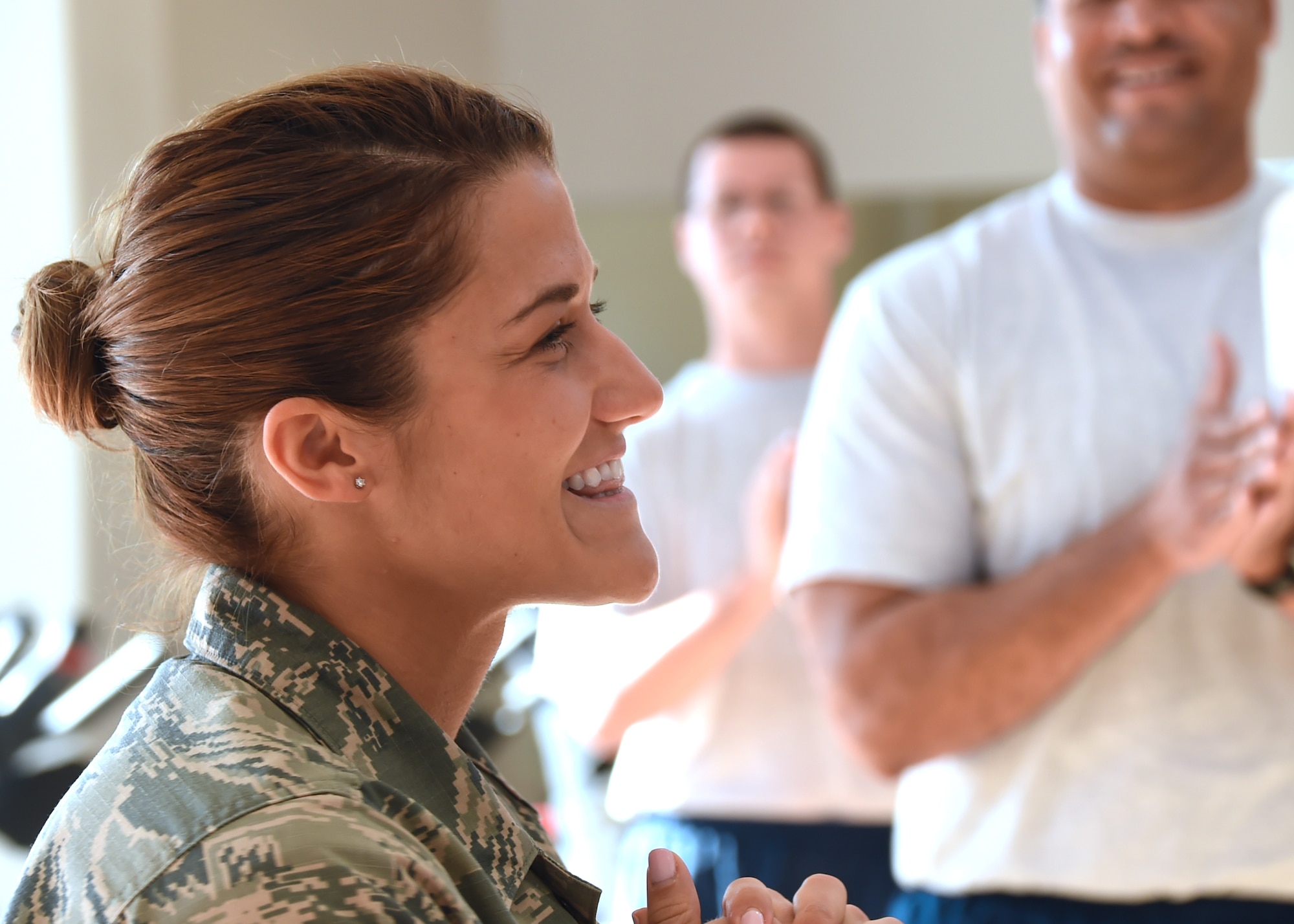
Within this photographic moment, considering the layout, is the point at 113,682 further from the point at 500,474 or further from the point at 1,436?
the point at 500,474

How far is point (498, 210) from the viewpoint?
774 millimetres

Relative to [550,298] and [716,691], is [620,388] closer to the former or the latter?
[550,298]

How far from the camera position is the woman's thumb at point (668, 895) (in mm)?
719

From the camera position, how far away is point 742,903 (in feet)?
2.36

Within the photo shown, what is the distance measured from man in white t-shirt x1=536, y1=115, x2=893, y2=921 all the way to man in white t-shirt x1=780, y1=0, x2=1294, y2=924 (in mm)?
396

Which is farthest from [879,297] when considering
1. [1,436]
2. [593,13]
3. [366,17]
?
[593,13]

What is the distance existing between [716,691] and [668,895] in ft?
3.59

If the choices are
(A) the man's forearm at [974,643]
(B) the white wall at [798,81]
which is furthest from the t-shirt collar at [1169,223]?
(B) the white wall at [798,81]

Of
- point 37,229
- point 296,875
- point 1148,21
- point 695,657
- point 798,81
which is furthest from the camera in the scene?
point 798,81

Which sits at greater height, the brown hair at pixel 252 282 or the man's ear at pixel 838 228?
the brown hair at pixel 252 282

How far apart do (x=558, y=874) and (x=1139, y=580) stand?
650 millimetres

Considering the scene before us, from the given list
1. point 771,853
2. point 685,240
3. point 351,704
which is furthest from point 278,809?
point 685,240

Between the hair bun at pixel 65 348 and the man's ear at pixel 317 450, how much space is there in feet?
0.42

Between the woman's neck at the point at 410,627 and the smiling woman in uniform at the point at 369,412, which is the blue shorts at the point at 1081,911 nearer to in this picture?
the smiling woman in uniform at the point at 369,412
